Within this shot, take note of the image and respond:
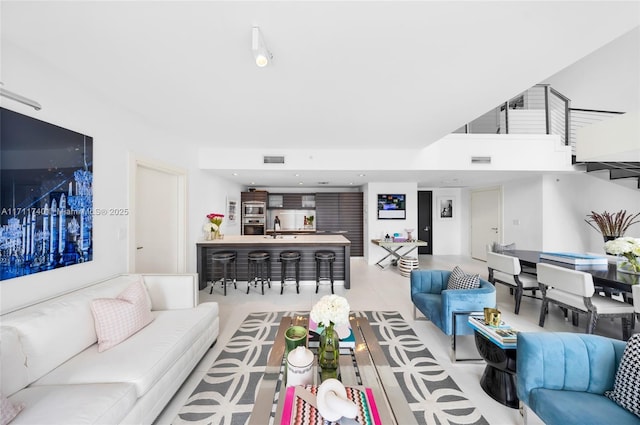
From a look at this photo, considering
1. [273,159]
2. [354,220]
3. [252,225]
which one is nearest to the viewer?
[273,159]

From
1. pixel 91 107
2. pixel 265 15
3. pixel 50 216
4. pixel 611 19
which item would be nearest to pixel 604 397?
pixel 611 19

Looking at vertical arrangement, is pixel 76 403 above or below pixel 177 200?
below

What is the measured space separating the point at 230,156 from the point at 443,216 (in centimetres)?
686

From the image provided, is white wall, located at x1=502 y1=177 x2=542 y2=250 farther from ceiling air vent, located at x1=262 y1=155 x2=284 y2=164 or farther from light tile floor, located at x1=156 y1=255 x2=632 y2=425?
ceiling air vent, located at x1=262 y1=155 x2=284 y2=164

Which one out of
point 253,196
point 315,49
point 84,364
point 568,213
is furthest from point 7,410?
point 568,213

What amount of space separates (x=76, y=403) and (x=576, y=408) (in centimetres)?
260

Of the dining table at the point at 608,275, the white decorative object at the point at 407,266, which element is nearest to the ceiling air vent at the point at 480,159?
the dining table at the point at 608,275

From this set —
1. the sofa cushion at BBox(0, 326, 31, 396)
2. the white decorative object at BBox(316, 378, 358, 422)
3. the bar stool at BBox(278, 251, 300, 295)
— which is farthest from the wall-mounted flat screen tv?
the sofa cushion at BBox(0, 326, 31, 396)

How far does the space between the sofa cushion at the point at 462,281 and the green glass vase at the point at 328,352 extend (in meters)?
1.81

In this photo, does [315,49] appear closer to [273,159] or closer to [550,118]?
[273,159]

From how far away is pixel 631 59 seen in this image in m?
4.82

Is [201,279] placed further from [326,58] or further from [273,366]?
[326,58]

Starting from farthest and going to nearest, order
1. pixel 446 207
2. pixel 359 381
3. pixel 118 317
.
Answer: pixel 446 207, pixel 118 317, pixel 359 381

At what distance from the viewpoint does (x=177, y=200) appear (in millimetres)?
3883
